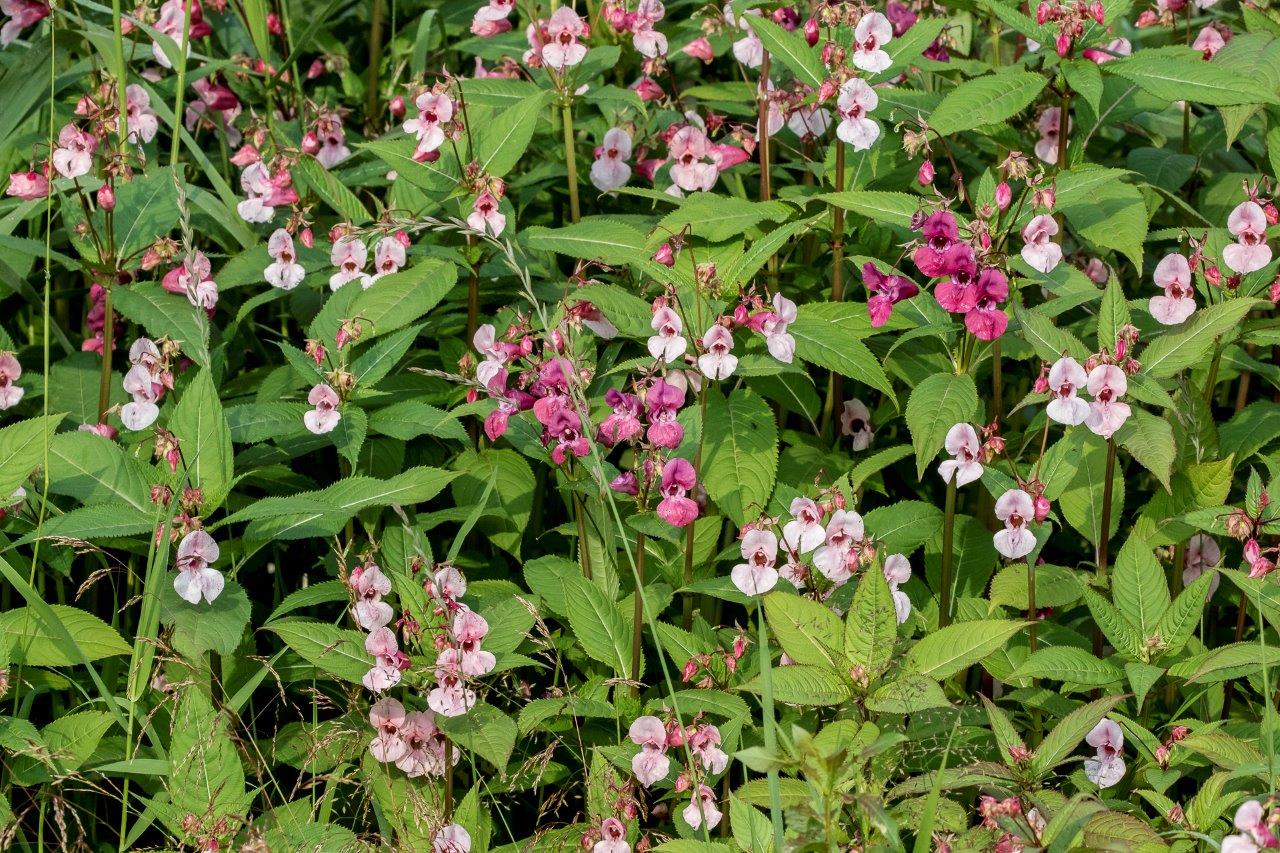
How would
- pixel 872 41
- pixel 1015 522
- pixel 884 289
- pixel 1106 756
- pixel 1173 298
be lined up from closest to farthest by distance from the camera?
pixel 1106 756 < pixel 1015 522 < pixel 884 289 < pixel 1173 298 < pixel 872 41

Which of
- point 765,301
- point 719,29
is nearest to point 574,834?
point 765,301

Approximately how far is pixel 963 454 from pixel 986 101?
771mm

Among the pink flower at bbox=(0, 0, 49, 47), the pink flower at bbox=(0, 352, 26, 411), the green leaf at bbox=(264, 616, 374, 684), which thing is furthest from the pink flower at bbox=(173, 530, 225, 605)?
the pink flower at bbox=(0, 0, 49, 47)

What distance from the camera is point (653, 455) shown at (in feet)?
8.75

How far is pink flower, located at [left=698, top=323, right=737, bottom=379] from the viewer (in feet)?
8.86

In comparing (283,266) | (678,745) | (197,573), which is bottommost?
(678,745)

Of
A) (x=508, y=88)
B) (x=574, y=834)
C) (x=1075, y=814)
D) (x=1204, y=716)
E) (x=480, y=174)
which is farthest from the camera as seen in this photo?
(x=508, y=88)

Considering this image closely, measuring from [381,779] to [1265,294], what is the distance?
2.12 metres

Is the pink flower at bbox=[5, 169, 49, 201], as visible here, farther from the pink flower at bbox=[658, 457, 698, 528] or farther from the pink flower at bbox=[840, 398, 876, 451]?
the pink flower at bbox=[840, 398, 876, 451]

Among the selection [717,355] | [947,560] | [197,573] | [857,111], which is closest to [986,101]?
[857,111]

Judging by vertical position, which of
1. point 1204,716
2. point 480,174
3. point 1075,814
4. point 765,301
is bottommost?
point 1204,716

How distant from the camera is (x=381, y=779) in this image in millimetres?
2781

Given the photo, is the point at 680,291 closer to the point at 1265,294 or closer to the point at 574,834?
the point at 574,834

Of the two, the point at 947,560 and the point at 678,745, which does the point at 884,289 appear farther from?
the point at 678,745
